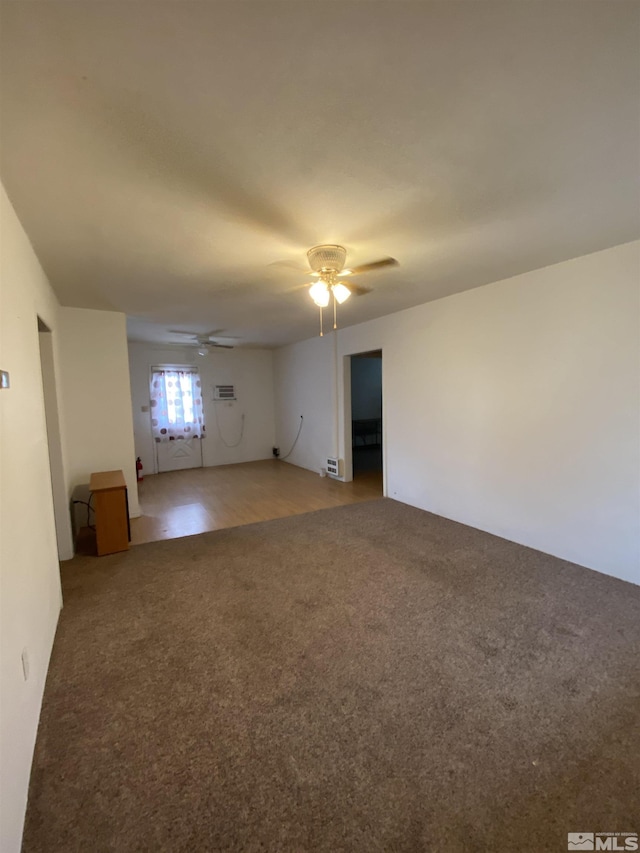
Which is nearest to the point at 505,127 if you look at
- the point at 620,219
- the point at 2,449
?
the point at 620,219

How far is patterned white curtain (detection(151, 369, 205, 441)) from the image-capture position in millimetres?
6758

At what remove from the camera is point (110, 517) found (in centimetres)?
340

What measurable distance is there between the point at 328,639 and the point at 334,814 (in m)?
0.90

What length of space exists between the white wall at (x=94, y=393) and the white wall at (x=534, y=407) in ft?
10.6

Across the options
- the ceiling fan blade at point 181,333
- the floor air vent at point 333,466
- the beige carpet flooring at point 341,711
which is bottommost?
the beige carpet flooring at point 341,711

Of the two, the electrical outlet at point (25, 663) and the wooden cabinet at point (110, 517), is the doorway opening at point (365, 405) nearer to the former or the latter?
the wooden cabinet at point (110, 517)

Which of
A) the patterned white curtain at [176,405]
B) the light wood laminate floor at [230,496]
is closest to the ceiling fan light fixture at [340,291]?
the light wood laminate floor at [230,496]

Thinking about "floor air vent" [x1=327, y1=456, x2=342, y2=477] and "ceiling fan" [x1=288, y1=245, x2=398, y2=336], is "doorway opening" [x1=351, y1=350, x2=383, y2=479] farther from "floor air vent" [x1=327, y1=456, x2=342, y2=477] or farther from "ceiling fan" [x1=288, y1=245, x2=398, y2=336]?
"ceiling fan" [x1=288, y1=245, x2=398, y2=336]

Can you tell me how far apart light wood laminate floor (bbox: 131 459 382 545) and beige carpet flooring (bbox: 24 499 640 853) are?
1253 mm

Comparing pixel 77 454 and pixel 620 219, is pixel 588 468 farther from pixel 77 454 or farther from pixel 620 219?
pixel 77 454

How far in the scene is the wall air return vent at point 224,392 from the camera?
733cm

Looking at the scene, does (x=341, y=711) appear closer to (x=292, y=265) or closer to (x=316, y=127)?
(x=316, y=127)

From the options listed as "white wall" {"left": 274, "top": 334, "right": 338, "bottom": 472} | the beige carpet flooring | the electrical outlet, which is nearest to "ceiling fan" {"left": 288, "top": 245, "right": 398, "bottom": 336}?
the beige carpet flooring

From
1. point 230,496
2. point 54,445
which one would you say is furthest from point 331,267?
point 230,496
